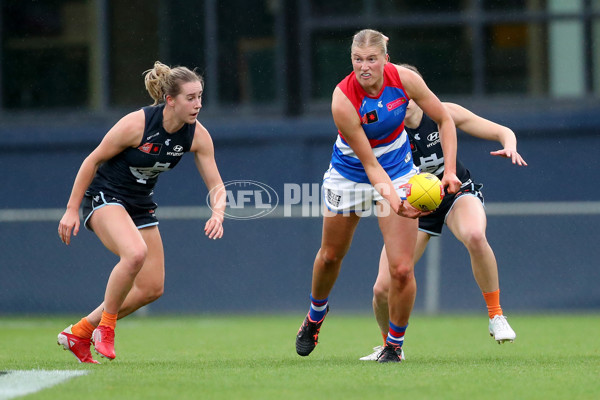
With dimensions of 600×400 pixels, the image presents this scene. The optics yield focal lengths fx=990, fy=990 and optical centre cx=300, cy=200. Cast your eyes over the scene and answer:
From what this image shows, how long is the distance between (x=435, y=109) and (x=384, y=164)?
0.47 m

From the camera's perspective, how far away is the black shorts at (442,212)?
6.94 metres

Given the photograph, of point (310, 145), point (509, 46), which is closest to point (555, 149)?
point (509, 46)

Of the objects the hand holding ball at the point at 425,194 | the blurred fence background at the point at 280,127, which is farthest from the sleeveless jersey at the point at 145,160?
the blurred fence background at the point at 280,127

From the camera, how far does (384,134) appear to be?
20.1ft

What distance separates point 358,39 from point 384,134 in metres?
0.64

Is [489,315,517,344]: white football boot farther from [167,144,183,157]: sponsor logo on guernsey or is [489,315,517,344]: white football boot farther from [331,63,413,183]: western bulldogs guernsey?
[167,144,183,157]: sponsor logo on guernsey

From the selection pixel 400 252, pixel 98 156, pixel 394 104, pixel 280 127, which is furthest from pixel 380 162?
pixel 280 127

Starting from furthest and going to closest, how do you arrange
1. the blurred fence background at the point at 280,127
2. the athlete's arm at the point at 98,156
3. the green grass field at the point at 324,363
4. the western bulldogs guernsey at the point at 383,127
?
the blurred fence background at the point at 280,127 → the athlete's arm at the point at 98,156 → the western bulldogs guernsey at the point at 383,127 → the green grass field at the point at 324,363

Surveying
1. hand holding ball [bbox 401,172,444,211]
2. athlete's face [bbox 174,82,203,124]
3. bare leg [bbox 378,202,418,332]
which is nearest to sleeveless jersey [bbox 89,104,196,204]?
athlete's face [bbox 174,82,203,124]

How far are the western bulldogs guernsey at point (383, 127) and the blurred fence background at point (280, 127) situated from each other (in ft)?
20.4

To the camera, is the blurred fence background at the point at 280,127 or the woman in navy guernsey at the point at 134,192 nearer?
the woman in navy guernsey at the point at 134,192

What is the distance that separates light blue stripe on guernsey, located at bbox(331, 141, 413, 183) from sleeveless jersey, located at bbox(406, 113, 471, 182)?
1.58ft

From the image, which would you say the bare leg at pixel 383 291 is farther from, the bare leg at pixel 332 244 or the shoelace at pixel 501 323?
the shoelace at pixel 501 323

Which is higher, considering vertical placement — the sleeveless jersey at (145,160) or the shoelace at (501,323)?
the sleeveless jersey at (145,160)
